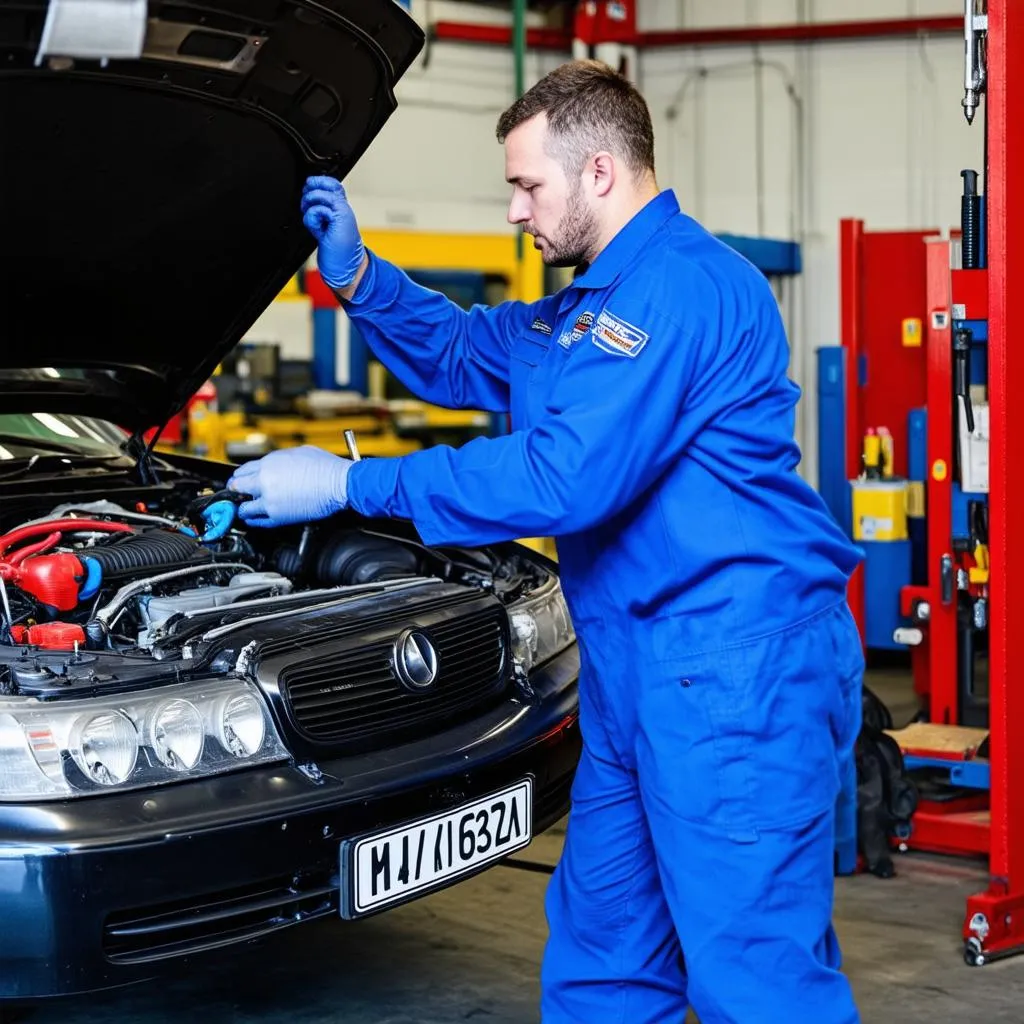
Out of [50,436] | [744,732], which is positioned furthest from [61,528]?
[744,732]

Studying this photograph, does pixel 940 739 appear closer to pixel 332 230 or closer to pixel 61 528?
pixel 332 230

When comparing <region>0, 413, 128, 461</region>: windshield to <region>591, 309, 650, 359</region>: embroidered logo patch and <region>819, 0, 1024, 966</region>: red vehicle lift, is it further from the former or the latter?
<region>819, 0, 1024, 966</region>: red vehicle lift

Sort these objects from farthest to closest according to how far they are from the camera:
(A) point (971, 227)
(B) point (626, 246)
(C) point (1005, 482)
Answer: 1. (A) point (971, 227)
2. (C) point (1005, 482)
3. (B) point (626, 246)

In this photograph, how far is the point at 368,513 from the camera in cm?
215

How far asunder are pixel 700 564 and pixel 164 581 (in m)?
1.11

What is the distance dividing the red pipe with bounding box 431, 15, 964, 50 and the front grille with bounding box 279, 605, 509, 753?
6824 millimetres

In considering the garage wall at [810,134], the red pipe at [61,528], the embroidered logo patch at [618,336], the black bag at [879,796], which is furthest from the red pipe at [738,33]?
Answer: the embroidered logo patch at [618,336]

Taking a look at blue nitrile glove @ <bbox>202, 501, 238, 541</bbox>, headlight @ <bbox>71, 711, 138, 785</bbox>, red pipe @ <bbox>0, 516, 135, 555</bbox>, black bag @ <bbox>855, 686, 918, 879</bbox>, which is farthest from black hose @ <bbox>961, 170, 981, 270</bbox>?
headlight @ <bbox>71, 711, 138, 785</bbox>

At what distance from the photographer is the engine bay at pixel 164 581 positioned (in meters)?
2.27

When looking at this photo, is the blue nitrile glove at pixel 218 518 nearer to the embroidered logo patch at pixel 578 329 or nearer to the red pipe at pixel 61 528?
the red pipe at pixel 61 528

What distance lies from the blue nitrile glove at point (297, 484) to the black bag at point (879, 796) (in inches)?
74.1

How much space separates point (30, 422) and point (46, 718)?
4.55 ft

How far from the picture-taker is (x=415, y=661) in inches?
97.8

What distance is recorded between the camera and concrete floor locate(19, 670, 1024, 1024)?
2.75 m
